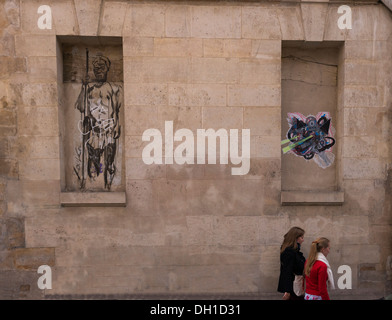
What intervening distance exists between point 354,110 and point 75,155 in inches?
208

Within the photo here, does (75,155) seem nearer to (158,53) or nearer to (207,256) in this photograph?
(158,53)

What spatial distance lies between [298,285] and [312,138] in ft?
9.21

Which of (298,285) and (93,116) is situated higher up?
(93,116)

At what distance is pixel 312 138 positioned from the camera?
5945 millimetres

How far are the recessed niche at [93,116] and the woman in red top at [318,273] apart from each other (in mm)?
3513

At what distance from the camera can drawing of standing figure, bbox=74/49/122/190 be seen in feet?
19.0

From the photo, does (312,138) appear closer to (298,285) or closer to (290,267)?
(290,267)

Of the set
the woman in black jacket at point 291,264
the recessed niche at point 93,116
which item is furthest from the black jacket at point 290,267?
the recessed niche at point 93,116

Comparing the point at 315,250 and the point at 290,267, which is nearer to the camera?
the point at 315,250

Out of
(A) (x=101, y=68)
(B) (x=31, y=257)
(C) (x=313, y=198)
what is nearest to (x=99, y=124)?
(A) (x=101, y=68)

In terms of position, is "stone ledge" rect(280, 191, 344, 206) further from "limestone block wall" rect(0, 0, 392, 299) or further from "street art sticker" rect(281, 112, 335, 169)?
"street art sticker" rect(281, 112, 335, 169)

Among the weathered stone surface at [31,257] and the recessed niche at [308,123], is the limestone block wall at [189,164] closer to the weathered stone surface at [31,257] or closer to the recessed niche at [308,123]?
the weathered stone surface at [31,257]

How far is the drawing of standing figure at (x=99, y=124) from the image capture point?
19.0 feet

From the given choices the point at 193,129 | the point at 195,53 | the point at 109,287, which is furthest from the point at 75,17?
the point at 109,287
